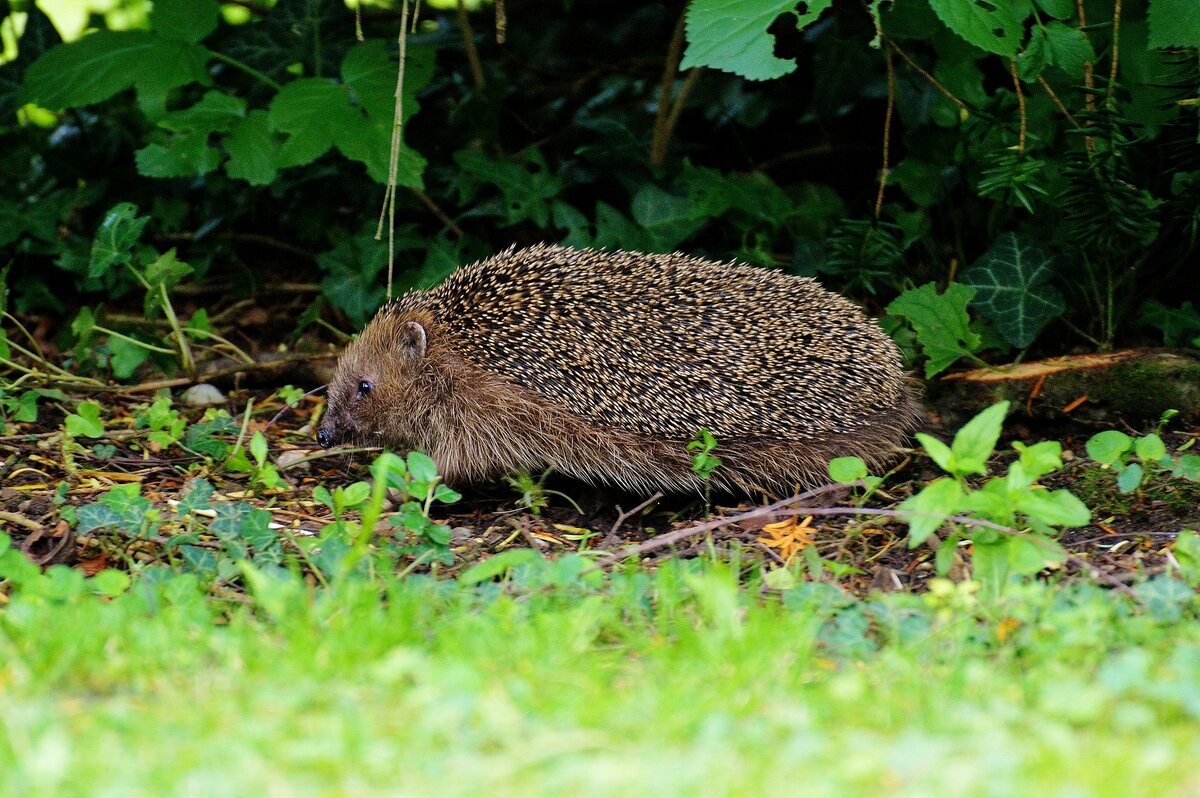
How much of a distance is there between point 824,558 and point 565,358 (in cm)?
159

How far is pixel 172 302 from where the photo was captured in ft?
28.1

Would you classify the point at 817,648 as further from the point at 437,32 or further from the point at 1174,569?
the point at 437,32

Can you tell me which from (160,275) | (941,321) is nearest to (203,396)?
(160,275)

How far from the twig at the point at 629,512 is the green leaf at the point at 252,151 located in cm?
280

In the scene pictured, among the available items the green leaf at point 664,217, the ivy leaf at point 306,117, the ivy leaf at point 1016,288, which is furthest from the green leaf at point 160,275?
the ivy leaf at point 1016,288

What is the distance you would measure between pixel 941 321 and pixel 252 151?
3.85 m

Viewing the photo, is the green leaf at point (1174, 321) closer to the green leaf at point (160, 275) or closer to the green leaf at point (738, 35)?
the green leaf at point (738, 35)

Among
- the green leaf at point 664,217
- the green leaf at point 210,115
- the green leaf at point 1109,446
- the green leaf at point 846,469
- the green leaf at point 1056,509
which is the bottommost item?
the green leaf at point 1109,446

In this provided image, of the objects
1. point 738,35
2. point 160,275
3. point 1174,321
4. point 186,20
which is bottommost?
point 1174,321

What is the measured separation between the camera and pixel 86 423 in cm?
598

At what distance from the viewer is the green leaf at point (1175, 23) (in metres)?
5.37

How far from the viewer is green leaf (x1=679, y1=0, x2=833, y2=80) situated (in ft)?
16.9

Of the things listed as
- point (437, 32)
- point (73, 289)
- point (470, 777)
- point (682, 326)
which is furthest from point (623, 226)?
point (470, 777)

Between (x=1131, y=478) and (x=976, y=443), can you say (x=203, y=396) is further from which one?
(x=1131, y=478)
